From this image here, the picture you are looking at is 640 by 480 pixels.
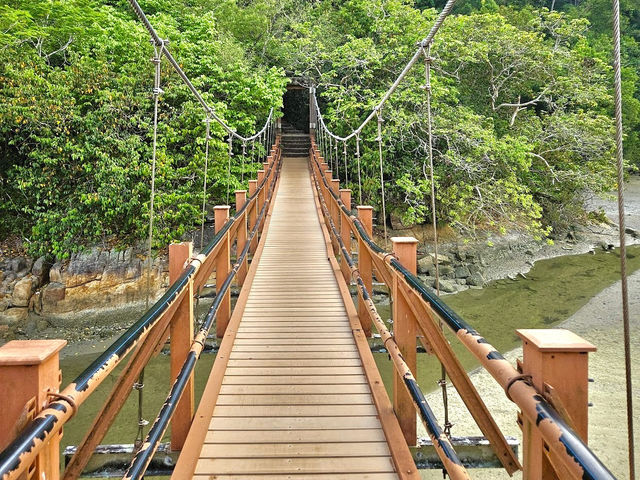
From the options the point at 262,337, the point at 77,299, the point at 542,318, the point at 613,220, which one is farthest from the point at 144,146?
the point at 613,220

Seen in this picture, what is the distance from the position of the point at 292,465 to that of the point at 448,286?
24.3ft

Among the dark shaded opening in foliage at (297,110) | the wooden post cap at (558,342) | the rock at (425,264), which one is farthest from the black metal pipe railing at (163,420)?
the dark shaded opening in foliage at (297,110)

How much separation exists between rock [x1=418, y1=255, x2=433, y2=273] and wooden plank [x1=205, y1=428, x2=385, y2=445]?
7520 millimetres

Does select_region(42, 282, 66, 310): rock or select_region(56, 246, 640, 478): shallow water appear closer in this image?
select_region(56, 246, 640, 478): shallow water

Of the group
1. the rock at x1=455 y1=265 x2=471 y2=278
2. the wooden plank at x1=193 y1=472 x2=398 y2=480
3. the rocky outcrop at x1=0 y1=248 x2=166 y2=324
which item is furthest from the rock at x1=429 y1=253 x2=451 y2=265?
the wooden plank at x1=193 y1=472 x2=398 y2=480

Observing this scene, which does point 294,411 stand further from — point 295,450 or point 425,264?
point 425,264

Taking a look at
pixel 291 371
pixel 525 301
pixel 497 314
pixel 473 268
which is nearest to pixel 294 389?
pixel 291 371

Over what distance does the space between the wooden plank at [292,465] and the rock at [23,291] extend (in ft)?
22.7

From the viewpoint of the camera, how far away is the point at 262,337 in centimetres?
270

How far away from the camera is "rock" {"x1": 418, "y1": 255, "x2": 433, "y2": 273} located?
9005 millimetres

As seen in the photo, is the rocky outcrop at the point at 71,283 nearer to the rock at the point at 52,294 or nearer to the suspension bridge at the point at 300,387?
the rock at the point at 52,294

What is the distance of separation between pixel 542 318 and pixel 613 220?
27.0ft

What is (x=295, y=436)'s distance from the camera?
67.9 inches

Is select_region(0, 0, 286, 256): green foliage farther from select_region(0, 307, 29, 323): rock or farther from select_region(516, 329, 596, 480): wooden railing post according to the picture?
select_region(516, 329, 596, 480): wooden railing post
